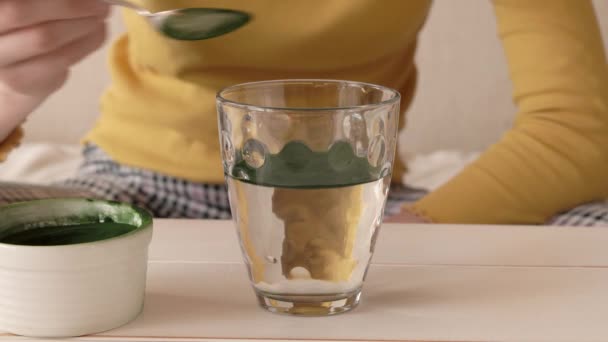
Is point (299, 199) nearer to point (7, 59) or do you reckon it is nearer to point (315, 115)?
point (315, 115)

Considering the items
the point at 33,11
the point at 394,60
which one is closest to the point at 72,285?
the point at 33,11

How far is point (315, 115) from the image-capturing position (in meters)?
0.39

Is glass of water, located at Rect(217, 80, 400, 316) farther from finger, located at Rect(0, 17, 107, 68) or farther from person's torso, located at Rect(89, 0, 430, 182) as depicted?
person's torso, located at Rect(89, 0, 430, 182)

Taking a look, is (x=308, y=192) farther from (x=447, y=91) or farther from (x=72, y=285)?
(x=447, y=91)

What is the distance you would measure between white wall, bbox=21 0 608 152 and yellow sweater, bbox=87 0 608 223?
756 mm

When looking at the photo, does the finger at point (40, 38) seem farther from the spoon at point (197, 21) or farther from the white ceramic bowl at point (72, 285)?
the white ceramic bowl at point (72, 285)

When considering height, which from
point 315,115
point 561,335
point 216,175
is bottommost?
point 216,175

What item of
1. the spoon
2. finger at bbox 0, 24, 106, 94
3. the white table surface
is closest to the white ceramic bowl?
the white table surface

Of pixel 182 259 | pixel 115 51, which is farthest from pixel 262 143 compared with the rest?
pixel 115 51

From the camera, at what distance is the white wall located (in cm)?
166

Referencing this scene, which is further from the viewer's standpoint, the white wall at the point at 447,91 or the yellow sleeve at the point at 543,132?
the white wall at the point at 447,91

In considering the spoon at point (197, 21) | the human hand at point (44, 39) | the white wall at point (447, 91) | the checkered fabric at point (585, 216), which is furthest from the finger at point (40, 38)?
the white wall at point (447, 91)

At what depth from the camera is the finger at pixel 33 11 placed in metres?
0.56

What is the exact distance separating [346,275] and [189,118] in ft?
1.76
